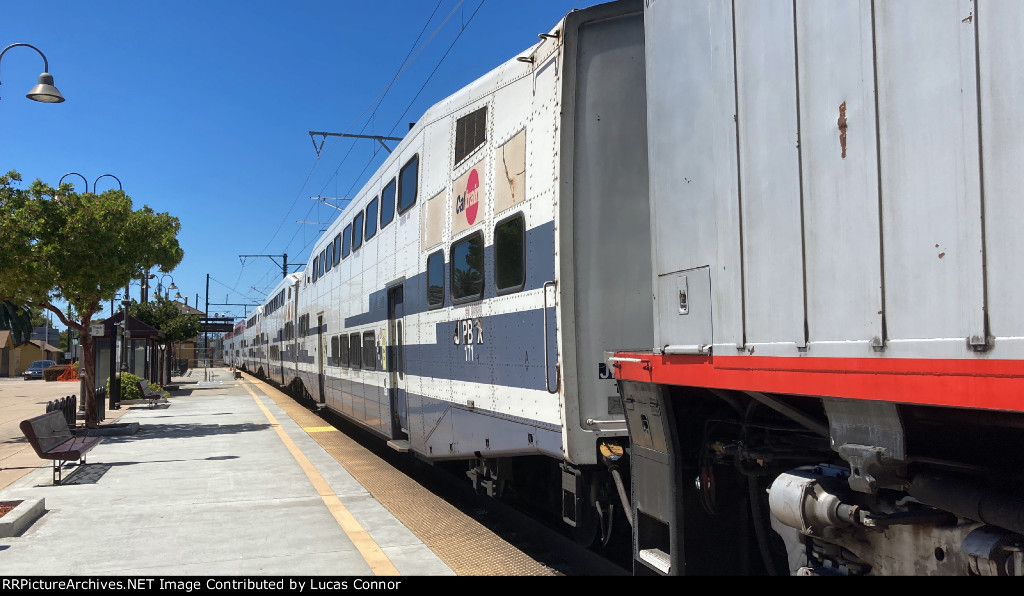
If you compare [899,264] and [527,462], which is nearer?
[899,264]

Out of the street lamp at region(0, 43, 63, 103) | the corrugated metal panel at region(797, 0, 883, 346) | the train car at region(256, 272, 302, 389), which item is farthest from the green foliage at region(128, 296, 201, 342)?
the corrugated metal panel at region(797, 0, 883, 346)

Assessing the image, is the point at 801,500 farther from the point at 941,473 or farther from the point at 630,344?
the point at 630,344

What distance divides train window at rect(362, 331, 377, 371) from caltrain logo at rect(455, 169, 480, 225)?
13.6 feet

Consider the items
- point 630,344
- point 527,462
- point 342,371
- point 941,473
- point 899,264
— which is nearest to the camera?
point 899,264

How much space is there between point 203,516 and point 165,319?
103ft

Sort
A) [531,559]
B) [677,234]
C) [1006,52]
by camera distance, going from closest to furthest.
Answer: [1006,52] < [677,234] < [531,559]

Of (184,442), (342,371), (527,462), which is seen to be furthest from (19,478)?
(527,462)

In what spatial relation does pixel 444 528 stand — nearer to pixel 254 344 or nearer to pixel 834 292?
pixel 834 292

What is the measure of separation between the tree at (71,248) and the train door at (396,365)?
8.23 metres

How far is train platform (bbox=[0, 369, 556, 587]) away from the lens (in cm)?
599

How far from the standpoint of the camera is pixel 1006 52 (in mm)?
2457

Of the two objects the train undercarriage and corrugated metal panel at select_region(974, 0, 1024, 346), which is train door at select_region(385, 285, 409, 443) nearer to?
the train undercarriage

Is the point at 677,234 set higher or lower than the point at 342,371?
higher

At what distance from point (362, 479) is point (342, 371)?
3.86 metres
